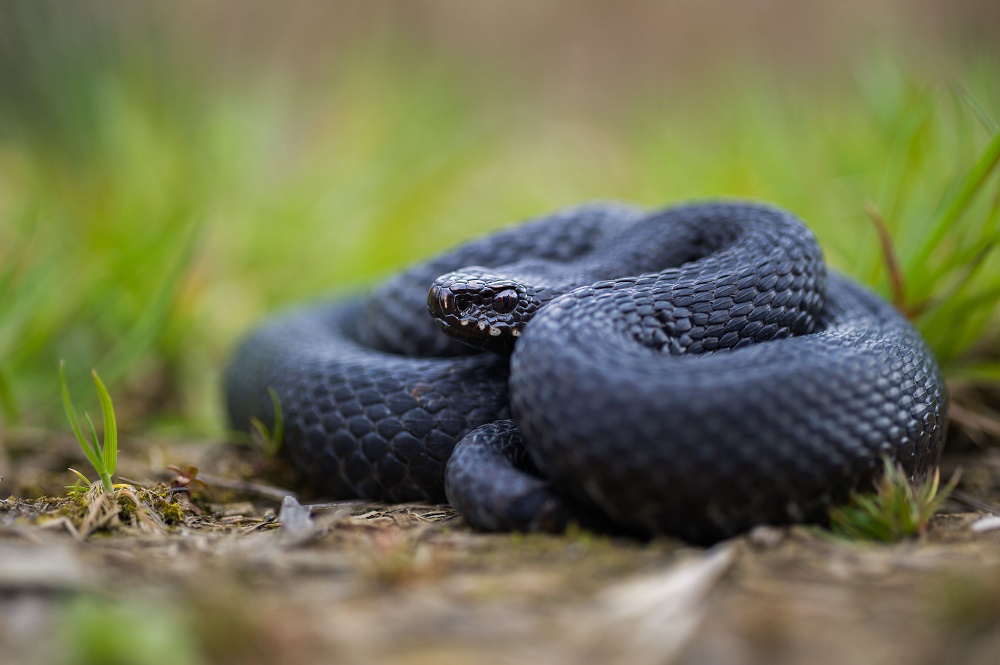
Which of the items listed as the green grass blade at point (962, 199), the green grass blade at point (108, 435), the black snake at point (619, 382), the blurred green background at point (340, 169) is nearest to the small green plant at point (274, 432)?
the black snake at point (619, 382)

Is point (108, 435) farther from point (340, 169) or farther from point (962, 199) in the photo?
point (340, 169)

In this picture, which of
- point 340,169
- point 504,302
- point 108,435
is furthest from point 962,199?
point 340,169

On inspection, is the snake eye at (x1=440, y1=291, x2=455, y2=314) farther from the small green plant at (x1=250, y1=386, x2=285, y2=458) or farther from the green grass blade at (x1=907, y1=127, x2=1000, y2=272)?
the green grass blade at (x1=907, y1=127, x2=1000, y2=272)

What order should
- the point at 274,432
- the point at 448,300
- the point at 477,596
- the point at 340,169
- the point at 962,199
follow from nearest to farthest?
the point at 477,596, the point at 448,300, the point at 962,199, the point at 274,432, the point at 340,169

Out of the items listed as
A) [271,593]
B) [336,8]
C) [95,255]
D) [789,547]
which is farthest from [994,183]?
[336,8]

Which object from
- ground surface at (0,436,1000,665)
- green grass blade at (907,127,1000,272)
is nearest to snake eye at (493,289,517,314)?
ground surface at (0,436,1000,665)

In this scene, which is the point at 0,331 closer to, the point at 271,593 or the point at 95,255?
the point at 95,255
